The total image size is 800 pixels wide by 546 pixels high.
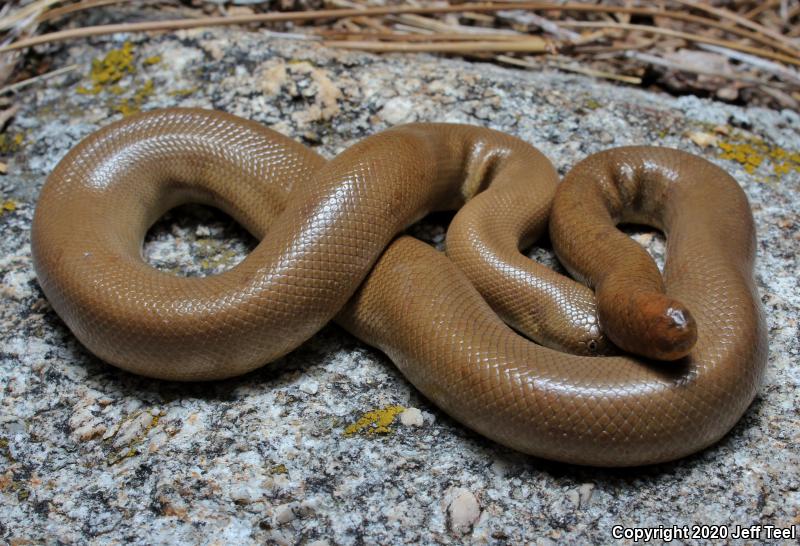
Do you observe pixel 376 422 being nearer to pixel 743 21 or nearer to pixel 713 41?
pixel 713 41

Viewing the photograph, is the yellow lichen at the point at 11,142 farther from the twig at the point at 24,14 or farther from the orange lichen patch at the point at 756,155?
the orange lichen patch at the point at 756,155

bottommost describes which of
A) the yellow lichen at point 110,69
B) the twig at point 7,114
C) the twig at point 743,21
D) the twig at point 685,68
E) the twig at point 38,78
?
the twig at point 7,114

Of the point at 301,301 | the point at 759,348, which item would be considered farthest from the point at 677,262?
the point at 301,301

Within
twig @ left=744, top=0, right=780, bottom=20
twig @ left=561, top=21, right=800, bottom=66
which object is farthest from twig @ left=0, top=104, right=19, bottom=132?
twig @ left=744, top=0, right=780, bottom=20

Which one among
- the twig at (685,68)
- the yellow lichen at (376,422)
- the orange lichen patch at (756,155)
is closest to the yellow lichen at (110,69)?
the yellow lichen at (376,422)

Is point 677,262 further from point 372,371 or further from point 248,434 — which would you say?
point 248,434

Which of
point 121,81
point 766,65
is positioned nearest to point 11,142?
point 121,81
